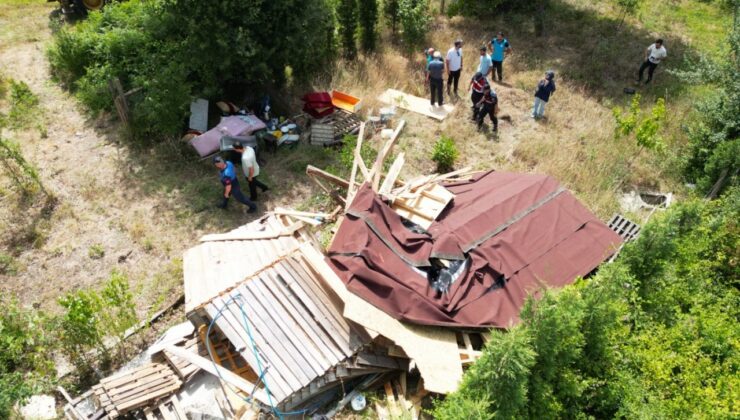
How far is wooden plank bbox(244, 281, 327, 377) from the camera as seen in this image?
5.92m

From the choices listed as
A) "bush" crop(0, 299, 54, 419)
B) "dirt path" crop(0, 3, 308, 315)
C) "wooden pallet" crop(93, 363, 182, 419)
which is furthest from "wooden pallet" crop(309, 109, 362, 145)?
"bush" crop(0, 299, 54, 419)

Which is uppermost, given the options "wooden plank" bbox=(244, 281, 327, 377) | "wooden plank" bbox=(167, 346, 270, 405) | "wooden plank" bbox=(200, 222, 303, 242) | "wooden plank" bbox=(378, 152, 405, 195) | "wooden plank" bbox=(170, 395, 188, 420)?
"wooden plank" bbox=(378, 152, 405, 195)

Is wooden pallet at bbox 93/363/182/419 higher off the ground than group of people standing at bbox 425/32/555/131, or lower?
lower

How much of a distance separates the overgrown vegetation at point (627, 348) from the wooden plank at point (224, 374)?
2.09 metres

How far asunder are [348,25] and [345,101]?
9.83ft

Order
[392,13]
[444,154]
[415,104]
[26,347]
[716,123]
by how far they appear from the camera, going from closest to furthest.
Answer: [26,347] < [444,154] < [716,123] < [415,104] < [392,13]

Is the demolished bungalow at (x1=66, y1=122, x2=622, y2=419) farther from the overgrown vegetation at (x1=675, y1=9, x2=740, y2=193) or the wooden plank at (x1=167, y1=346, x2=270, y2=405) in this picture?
the overgrown vegetation at (x1=675, y1=9, x2=740, y2=193)

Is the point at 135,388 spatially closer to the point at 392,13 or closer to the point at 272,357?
the point at 272,357

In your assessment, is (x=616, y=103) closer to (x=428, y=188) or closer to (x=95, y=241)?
(x=428, y=188)

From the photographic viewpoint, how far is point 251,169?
891 cm

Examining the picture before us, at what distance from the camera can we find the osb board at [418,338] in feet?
19.4

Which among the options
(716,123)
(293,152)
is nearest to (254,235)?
(293,152)

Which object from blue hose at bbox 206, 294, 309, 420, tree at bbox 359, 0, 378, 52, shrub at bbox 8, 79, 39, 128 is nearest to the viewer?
blue hose at bbox 206, 294, 309, 420

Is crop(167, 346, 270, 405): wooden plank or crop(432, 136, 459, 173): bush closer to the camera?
crop(167, 346, 270, 405): wooden plank
